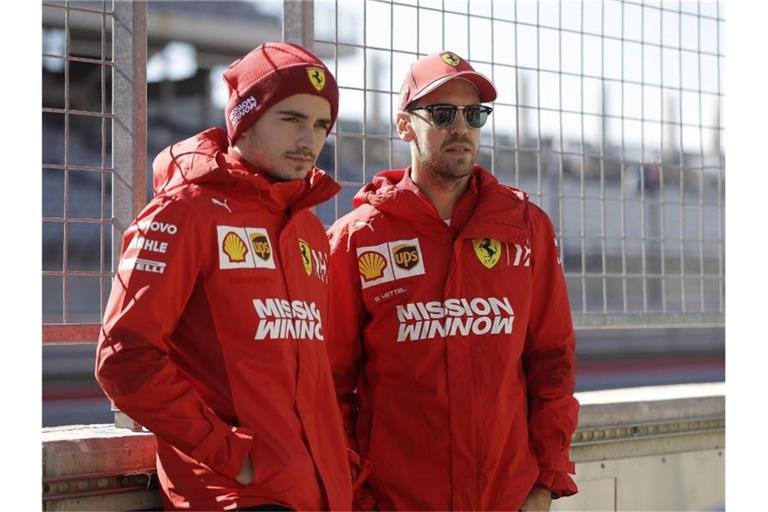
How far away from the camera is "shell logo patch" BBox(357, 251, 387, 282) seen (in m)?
3.27

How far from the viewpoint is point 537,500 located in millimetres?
3277

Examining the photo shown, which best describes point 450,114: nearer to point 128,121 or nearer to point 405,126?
point 405,126

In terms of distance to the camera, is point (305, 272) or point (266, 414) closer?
point (266, 414)

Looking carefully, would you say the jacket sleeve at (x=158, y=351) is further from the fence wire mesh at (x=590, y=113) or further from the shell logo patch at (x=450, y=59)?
the fence wire mesh at (x=590, y=113)

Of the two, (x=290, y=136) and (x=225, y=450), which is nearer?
(x=225, y=450)

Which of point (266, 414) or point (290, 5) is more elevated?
point (290, 5)

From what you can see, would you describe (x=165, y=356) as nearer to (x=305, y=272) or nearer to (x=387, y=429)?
(x=305, y=272)

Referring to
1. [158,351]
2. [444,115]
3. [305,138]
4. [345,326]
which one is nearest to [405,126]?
[444,115]

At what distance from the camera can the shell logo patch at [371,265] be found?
10.7ft

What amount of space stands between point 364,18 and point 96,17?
102 cm

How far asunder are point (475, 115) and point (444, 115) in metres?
0.10

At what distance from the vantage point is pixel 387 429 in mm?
3238

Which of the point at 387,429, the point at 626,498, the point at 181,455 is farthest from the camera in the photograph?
the point at 626,498
